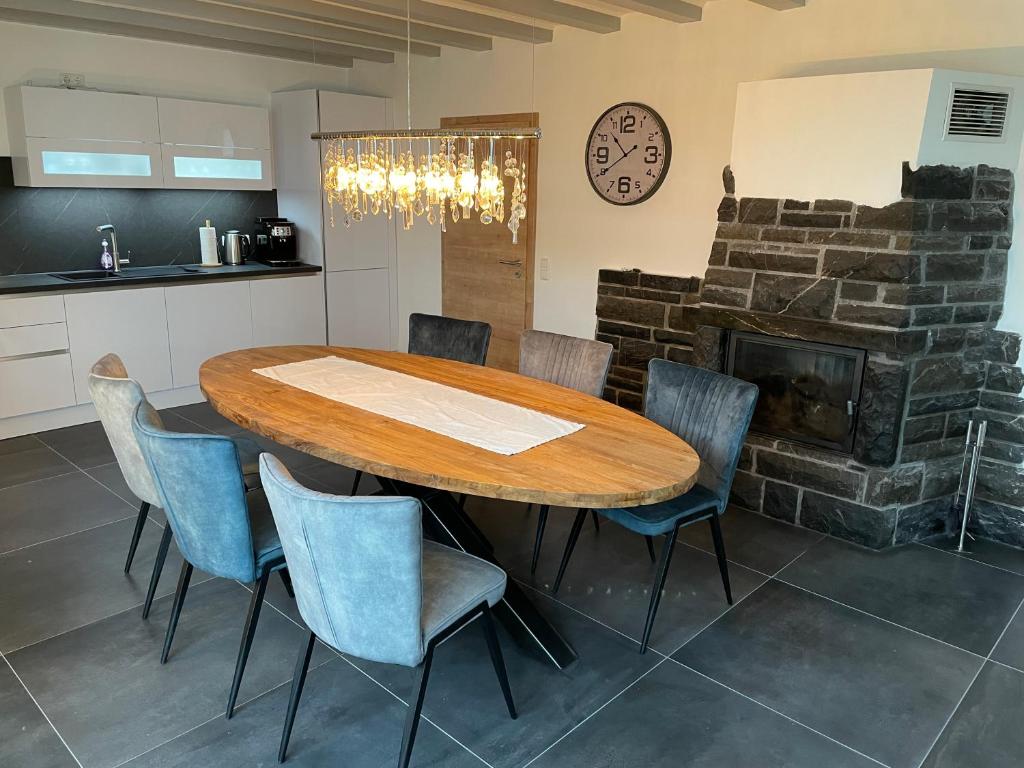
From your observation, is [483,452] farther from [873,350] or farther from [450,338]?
[873,350]

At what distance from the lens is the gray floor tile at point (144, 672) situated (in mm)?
2191

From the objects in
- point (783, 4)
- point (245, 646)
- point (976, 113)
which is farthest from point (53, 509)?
point (976, 113)

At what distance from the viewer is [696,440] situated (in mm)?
2916

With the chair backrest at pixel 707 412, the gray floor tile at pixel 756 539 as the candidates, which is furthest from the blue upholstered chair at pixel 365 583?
the gray floor tile at pixel 756 539

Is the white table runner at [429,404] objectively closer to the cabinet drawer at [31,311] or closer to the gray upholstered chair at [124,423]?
the gray upholstered chair at [124,423]

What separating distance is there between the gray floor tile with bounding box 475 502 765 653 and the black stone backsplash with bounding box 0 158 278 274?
3.34 m

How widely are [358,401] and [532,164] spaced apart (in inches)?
111

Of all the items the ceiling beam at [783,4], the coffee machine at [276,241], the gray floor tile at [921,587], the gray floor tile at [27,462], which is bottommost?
the gray floor tile at [921,587]

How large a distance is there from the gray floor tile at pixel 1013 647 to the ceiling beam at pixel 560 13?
11.5ft

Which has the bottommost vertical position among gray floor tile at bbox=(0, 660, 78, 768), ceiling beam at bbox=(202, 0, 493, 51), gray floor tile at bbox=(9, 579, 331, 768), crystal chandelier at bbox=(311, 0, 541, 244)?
gray floor tile at bbox=(0, 660, 78, 768)

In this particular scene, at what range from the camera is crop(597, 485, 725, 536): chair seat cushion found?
2.60 m

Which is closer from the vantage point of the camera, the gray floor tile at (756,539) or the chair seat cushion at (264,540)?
the chair seat cushion at (264,540)

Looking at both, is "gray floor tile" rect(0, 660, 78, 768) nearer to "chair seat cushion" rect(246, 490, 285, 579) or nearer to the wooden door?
"chair seat cushion" rect(246, 490, 285, 579)

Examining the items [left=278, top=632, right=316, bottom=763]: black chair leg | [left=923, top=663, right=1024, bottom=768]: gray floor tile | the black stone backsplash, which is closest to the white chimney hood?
[left=923, top=663, right=1024, bottom=768]: gray floor tile
